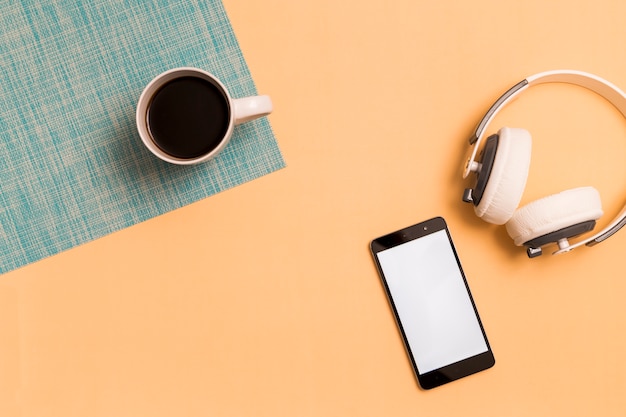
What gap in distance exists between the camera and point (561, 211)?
56 cm

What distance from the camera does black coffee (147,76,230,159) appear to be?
530 mm

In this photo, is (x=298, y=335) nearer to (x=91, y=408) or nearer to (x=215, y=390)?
(x=215, y=390)

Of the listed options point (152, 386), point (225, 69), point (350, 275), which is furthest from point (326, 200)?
point (152, 386)

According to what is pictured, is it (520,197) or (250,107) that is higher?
(250,107)

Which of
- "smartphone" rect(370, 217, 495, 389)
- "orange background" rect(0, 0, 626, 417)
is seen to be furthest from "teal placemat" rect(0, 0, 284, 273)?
"smartphone" rect(370, 217, 495, 389)

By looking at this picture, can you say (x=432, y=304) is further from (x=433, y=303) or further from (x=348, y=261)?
(x=348, y=261)

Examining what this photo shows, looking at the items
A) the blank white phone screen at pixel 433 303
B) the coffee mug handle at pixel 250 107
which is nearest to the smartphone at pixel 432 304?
the blank white phone screen at pixel 433 303

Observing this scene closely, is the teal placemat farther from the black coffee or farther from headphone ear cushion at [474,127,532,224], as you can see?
headphone ear cushion at [474,127,532,224]

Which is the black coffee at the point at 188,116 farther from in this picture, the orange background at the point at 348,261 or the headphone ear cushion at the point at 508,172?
the headphone ear cushion at the point at 508,172

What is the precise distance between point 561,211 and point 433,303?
185 millimetres

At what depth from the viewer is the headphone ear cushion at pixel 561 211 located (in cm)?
56

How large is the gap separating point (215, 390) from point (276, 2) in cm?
48

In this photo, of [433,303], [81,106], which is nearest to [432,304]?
[433,303]

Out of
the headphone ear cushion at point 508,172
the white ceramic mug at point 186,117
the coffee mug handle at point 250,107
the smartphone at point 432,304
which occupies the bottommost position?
the smartphone at point 432,304
